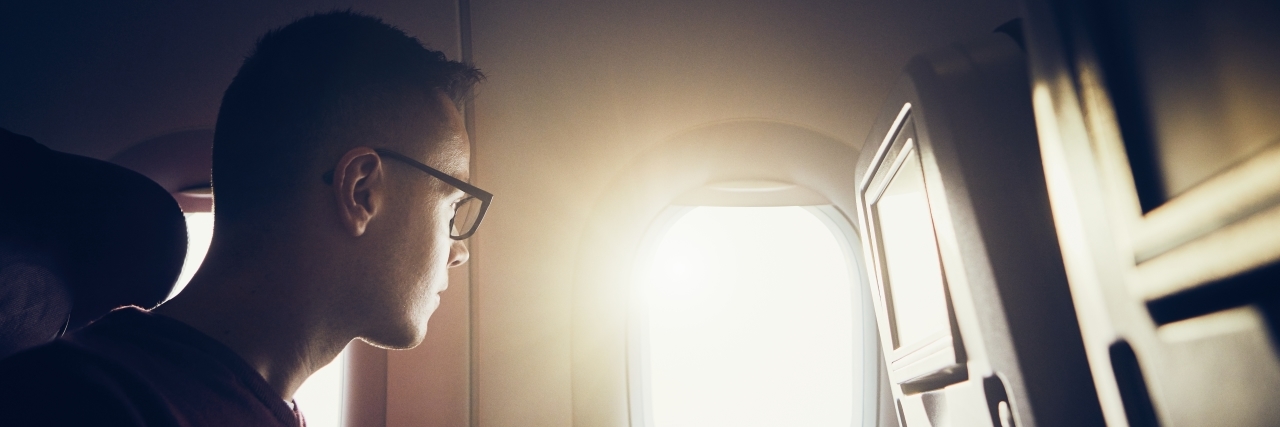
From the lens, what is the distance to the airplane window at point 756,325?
2.05 metres

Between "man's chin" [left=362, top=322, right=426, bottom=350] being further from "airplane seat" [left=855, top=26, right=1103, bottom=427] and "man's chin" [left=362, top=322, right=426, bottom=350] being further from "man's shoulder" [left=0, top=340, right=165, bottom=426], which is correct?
"airplane seat" [left=855, top=26, right=1103, bottom=427]

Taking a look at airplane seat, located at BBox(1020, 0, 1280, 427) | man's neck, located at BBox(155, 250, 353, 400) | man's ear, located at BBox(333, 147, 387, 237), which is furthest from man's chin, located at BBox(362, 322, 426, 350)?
airplane seat, located at BBox(1020, 0, 1280, 427)

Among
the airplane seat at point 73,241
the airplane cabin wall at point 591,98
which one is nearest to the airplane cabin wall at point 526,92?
the airplane cabin wall at point 591,98

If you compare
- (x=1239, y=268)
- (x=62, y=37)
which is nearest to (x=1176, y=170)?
(x=1239, y=268)

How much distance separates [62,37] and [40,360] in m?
1.67

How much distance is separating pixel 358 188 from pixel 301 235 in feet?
0.41

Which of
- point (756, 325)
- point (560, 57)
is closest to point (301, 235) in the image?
point (560, 57)

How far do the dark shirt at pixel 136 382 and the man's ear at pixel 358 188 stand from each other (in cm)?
27

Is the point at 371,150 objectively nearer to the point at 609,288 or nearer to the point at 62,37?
the point at 609,288

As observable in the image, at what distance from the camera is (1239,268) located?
476mm

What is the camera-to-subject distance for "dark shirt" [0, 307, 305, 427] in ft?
2.15

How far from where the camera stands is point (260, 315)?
3.09 ft

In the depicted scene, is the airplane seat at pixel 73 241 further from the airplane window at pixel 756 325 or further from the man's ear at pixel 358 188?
the airplane window at pixel 756 325

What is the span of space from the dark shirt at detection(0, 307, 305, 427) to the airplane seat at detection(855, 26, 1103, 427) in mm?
1051
